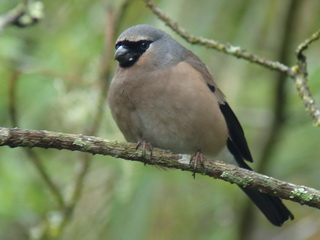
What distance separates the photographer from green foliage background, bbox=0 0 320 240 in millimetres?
5820

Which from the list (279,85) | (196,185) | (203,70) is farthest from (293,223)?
(203,70)

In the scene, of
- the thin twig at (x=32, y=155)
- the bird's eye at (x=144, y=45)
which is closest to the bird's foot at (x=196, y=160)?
the bird's eye at (x=144, y=45)

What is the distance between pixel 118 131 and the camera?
6.08m

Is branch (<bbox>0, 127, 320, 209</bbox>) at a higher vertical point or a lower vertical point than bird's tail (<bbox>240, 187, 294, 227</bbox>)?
higher

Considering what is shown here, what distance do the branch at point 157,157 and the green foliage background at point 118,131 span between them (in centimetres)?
135

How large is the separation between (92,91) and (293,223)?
8.28 feet

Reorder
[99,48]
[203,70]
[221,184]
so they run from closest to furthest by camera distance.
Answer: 1. [203,70]
2. [99,48]
3. [221,184]

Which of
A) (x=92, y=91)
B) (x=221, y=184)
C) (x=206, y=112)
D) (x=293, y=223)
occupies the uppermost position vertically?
(x=206, y=112)

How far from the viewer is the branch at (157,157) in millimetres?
3873

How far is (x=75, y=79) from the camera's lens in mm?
5684

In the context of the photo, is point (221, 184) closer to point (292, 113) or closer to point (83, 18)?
point (292, 113)

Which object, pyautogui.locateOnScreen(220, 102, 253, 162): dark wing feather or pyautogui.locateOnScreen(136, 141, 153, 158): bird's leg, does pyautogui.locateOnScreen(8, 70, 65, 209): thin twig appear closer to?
pyautogui.locateOnScreen(136, 141, 153, 158): bird's leg

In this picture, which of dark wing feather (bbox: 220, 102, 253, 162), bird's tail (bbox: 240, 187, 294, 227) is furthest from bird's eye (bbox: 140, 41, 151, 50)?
bird's tail (bbox: 240, 187, 294, 227)

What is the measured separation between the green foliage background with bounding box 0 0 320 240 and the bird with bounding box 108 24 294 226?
0.49 metres
